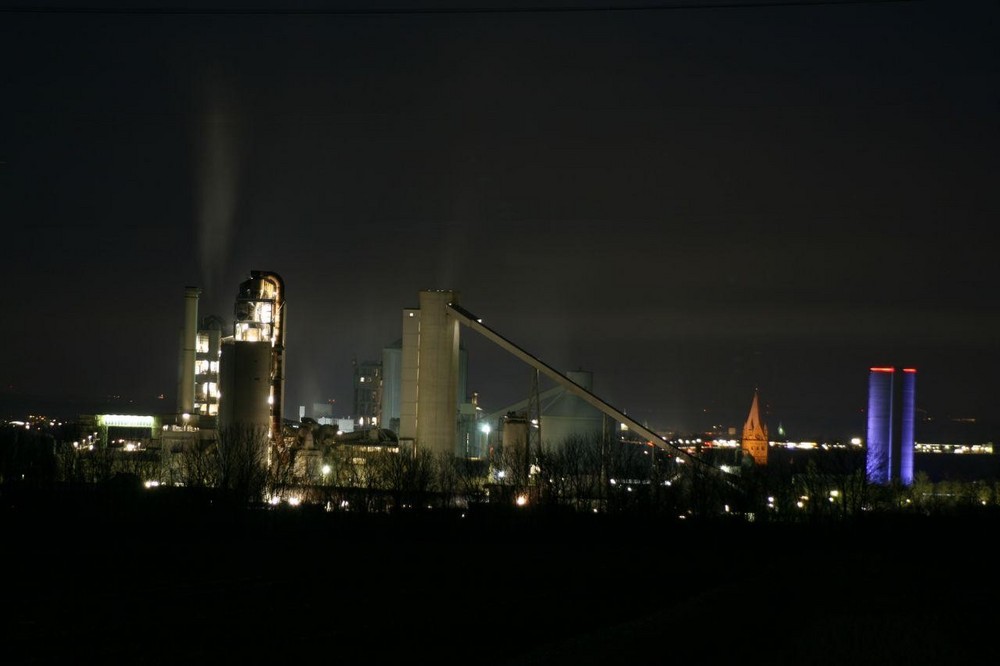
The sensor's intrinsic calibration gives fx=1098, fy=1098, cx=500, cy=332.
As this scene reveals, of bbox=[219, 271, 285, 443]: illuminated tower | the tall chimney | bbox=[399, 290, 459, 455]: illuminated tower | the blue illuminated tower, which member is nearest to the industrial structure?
bbox=[399, 290, 459, 455]: illuminated tower

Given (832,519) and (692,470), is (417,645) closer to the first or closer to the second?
(832,519)

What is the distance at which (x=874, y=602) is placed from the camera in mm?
26297

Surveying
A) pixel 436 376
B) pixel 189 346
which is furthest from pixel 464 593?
pixel 189 346

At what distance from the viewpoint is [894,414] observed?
11419 centimetres

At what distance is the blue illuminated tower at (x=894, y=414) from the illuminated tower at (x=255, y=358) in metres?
69.4

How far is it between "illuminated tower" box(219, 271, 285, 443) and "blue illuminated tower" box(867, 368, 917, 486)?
2731 inches

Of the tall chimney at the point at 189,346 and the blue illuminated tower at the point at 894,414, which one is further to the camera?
the blue illuminated tower at the point at 894,414

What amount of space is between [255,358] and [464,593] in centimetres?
3730

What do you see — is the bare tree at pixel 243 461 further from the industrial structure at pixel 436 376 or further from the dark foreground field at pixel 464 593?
the industrial structure at pixel 436 376

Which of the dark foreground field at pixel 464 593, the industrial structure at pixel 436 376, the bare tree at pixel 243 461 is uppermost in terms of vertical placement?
the industrial structure at pixel 436 376

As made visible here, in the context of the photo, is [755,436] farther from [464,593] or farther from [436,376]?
[464,593]

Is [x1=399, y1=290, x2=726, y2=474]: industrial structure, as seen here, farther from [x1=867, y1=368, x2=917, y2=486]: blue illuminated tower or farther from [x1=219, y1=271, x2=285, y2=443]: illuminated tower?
[x1=867, y1=368, x2=917, y2=486]: blue illuminated tower

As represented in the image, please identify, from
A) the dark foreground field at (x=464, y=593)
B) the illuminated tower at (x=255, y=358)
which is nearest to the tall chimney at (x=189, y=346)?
the illuminated tower at (x=255, y=358)

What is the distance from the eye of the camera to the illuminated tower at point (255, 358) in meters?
62.9
